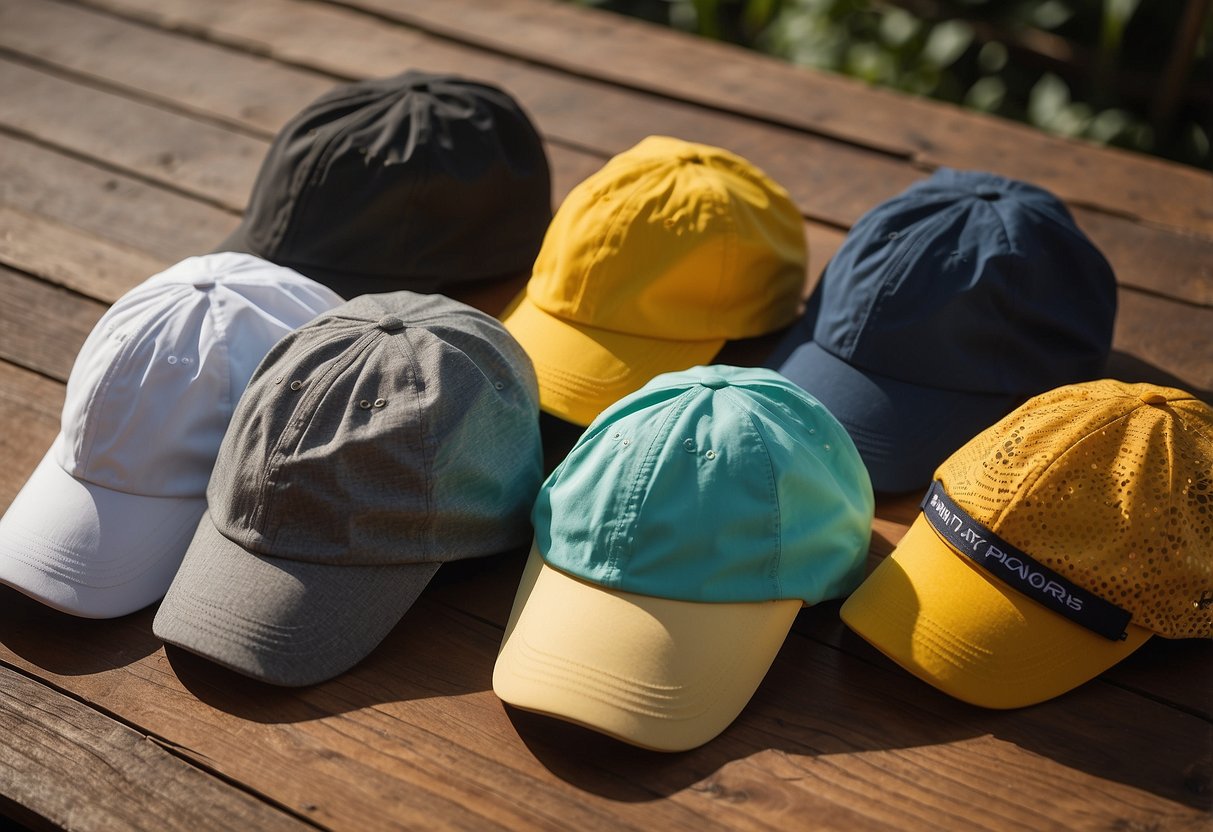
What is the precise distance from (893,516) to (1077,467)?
14.6 inches

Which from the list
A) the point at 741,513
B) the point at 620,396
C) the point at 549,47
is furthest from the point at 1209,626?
the point at 549,47

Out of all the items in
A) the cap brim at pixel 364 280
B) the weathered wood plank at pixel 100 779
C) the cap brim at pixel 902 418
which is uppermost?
the cap brim at pixel 902 418

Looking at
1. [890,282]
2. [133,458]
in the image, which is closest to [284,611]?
[133,458]

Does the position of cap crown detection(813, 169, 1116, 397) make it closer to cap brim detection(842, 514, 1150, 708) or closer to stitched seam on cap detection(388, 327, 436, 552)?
A: cap brim detection(842, 514, 1150, 708)

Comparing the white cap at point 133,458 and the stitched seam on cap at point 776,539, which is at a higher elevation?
the stitched seam on cap at point 776,539

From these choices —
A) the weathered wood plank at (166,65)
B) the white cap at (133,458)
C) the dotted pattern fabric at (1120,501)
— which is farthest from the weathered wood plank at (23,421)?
the dotted pattern fabric at (1120,501)

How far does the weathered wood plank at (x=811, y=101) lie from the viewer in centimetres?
253

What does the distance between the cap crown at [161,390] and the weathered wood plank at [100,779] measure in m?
0.32

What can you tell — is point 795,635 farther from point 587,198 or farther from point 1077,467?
point 587,198

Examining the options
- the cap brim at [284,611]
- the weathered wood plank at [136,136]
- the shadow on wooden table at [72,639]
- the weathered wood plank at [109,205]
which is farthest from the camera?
the weathered wood plank at [136,136]

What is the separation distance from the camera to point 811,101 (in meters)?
2.82

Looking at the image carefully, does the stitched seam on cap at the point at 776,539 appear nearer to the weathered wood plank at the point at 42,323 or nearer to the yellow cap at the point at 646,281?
the yellow cap at the point at 646,281

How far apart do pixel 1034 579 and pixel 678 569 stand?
43 centimetres

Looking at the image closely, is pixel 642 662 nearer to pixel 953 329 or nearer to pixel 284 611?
pixel 284 611
